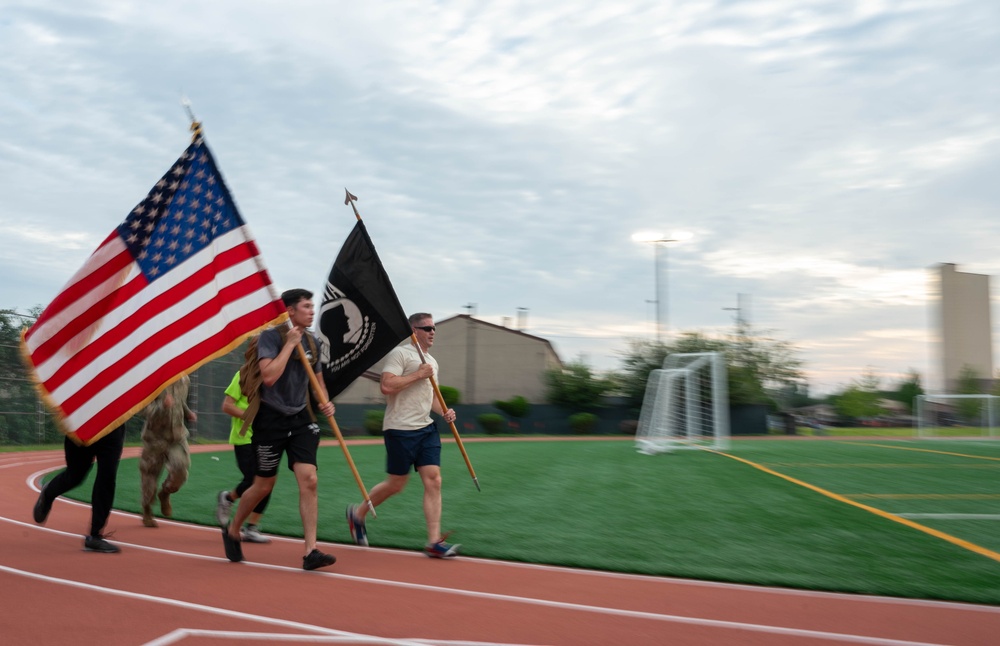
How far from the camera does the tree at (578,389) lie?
49312 mm

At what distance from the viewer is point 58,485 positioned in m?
7.82

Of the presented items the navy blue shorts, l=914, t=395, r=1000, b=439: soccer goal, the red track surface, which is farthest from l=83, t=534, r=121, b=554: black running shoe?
l=914, t=395, r=1000, b=439: soccer goal

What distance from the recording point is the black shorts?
6.83m

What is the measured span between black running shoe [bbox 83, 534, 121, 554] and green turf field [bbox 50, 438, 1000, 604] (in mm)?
1674

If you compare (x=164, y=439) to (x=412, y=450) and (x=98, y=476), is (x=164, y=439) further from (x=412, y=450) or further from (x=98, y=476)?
(x=412, y=450)

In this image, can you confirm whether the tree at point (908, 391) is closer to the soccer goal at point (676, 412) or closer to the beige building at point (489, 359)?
the beige building at point (489, 359)

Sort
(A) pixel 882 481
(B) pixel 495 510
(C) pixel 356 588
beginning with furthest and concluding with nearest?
(A) pixel 882 481 → (B) pixel 495 510 → (C) pixel 356 588

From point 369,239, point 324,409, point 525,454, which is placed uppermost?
point 369,239

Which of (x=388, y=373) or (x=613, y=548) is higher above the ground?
(x=388, y=373)

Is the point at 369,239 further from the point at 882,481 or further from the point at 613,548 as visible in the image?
the point at 882,481

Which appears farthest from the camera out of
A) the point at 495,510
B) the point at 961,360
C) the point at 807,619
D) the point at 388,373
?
the point at 961,360

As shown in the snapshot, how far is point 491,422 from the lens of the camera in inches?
1801

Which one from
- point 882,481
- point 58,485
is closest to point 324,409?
point 58,485

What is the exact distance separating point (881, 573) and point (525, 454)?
16120 mm
